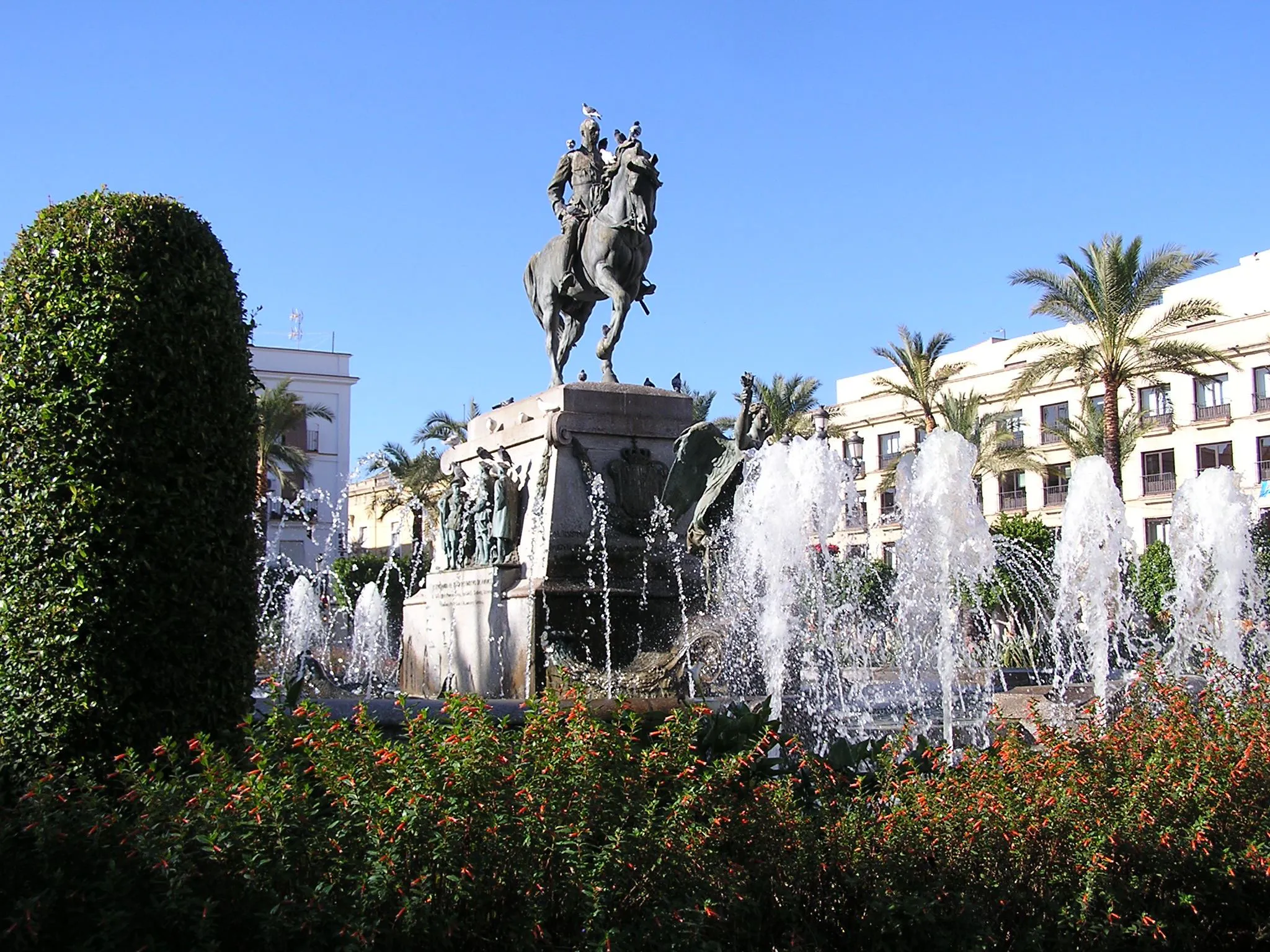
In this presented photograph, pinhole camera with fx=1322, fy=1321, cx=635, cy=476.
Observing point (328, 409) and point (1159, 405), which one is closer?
point (1159, 405)

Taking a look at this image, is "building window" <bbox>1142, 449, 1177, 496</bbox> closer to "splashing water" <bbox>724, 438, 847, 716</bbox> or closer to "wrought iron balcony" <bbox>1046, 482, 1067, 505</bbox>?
"wrought iron balcony" <bbox>1046, 482, 1067, 505</bbox>

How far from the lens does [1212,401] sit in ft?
167

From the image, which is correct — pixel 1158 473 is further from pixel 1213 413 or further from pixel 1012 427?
pixel 1012 427

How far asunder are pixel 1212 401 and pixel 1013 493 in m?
8.52

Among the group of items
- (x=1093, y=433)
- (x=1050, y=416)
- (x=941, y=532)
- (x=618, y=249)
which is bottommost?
(x=941, y=532)

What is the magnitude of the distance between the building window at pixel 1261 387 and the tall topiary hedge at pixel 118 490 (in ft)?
162

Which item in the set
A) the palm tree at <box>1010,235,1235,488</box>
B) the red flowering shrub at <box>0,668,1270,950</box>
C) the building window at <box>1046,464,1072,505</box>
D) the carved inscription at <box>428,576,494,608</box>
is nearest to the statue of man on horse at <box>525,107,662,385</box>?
the carved inscription at <box>428,576,494,608</box>

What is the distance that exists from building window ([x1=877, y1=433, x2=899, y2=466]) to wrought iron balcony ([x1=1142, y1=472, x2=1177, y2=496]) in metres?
11.4

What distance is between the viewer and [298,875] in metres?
3.79

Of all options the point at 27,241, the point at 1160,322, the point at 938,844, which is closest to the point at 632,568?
the point at 27,241

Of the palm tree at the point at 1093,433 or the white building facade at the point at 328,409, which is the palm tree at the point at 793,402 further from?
the white building facade at the point at 328,409

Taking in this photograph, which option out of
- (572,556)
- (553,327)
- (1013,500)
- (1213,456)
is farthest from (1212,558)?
(1013,500)

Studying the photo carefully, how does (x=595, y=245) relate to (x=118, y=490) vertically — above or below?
above

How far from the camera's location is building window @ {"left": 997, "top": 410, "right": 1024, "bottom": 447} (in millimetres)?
43031
